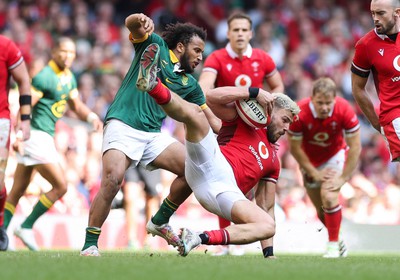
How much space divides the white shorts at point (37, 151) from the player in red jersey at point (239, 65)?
6.74 feet

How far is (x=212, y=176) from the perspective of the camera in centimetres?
789

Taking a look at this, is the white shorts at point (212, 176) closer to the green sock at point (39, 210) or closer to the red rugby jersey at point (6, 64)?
the red rugby jersey at point (6, 64)

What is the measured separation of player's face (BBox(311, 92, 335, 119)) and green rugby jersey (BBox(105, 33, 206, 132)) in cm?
218

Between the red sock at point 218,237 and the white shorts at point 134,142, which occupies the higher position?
the white shorts at point 134,142

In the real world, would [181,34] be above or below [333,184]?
above

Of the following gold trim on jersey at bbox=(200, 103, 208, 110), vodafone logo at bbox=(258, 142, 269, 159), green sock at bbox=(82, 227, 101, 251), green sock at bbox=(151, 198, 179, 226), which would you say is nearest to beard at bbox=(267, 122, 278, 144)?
vodafone logo at bbox=(258, 142, 269, 159)

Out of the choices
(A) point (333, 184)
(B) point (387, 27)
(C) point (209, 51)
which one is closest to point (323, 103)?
(A) point (333, 184)

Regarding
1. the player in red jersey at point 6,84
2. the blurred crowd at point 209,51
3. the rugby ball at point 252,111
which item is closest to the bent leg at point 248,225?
the rugby ball at point 252,111

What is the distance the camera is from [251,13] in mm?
21016

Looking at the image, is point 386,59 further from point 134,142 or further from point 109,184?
point 109,184

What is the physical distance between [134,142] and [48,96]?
2.99 meters

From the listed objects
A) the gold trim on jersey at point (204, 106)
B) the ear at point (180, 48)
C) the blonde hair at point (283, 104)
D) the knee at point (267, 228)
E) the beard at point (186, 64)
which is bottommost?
the knee at point (267, 228)

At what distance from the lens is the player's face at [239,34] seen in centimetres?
1112

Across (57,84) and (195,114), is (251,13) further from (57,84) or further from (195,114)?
(195,114)
